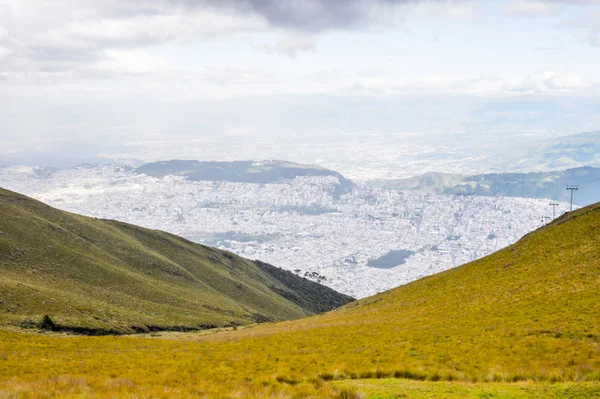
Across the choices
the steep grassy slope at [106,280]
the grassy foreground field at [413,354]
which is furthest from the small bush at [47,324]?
the grassy foreground field at [413,354]

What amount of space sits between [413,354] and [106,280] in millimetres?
59266

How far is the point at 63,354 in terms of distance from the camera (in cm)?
2992

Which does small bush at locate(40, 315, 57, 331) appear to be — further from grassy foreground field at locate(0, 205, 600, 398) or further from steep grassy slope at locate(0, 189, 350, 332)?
grassy foreground field at locate(0, 205, 600, 398)

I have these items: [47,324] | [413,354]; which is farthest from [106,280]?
[413,354]

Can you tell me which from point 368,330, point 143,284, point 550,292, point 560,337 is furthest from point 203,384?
point 143,284

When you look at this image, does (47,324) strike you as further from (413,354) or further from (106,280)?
(413,354)

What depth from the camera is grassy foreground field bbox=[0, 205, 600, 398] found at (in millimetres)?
15023

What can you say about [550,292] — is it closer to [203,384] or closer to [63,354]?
[203,384]

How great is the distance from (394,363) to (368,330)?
551 inches

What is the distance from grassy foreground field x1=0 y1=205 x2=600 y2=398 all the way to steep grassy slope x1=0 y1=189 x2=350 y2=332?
16.7m

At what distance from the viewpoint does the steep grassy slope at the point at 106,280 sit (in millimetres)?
53688

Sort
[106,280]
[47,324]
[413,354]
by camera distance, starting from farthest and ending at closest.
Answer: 1. [106,280]
2. [47,324]
3. [413,354]

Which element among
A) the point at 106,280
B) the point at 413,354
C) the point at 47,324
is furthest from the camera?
the point at 106,280

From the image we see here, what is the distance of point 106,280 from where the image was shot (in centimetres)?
7125
